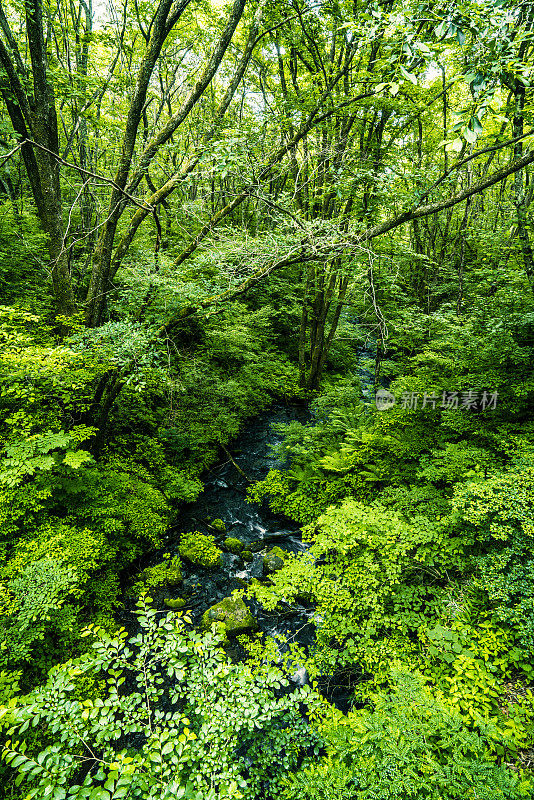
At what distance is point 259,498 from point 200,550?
6.73ft

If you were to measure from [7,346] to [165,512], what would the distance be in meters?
4.53

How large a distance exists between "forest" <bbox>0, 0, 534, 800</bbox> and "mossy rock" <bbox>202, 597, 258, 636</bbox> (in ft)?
0.14

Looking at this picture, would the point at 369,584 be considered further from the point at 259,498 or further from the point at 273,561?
the point at 259,498

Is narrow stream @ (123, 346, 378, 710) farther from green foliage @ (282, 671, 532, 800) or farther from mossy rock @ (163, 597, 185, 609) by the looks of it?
green foliage @ (282, 671, 532, 800)

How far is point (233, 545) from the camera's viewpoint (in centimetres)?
731

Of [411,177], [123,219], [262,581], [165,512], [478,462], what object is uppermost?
[123,219]

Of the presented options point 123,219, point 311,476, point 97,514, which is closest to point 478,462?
point 311,476

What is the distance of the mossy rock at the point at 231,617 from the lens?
565 cm

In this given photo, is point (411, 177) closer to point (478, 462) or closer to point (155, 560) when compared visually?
point (478, 462)

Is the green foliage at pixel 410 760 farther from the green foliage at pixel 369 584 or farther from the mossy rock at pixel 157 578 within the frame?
the mossy rock at pixel 157 578

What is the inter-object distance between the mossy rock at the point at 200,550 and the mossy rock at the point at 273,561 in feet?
3.12

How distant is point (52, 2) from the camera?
26.9ft

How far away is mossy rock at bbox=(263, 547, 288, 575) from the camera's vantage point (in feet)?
22.2

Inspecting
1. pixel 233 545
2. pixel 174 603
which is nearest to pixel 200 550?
pixel 233 545
